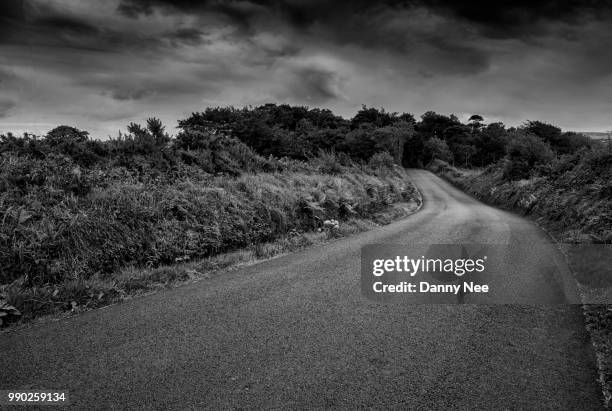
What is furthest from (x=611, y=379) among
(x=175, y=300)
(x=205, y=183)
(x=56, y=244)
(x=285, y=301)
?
(x=205, y=183)

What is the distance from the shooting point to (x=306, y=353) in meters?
4.03

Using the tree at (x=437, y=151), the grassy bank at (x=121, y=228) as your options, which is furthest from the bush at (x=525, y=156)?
the tree at (x=437, y=151)

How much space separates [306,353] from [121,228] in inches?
198

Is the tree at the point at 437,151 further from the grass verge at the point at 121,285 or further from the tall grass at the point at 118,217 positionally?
the grass verge at the point at 121,285

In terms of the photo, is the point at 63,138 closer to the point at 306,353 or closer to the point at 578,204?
the point at 306,353

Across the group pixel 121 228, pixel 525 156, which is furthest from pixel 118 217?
pixel 525 156

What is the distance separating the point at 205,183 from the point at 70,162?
11.2 ft

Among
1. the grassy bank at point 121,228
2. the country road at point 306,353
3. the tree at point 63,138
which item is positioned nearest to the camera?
the country road at point 306,353

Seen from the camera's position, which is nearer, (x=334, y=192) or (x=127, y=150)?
(x=127, y=150)

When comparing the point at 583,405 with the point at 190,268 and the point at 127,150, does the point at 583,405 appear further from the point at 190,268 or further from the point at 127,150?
the point at 127,150

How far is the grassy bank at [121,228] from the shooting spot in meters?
5.76

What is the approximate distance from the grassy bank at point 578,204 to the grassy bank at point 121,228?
21.2ft

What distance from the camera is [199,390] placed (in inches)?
132

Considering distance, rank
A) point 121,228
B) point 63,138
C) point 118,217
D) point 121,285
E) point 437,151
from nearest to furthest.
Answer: point 121,285, point 121,228, point 118,217, point 63,138, point 437,151
